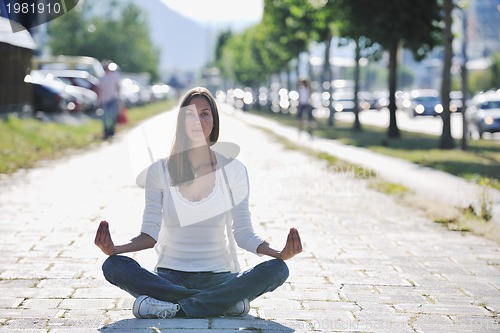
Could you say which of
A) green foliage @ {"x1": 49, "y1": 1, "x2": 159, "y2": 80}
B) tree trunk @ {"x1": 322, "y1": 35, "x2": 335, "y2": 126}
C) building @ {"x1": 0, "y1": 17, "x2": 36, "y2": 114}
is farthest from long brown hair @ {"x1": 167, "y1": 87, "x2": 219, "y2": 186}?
green foliage @ {"x1": 49, "y1": 1, "x2": 159, "y2": 80}

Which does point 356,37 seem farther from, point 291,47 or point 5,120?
point 291,47

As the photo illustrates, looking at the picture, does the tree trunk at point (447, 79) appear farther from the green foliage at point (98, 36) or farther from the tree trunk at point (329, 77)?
the green foliage at point (98, 36)

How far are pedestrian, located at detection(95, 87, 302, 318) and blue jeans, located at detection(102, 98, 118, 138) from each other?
19842 millimetres

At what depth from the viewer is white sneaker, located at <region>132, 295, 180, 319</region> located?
543cm

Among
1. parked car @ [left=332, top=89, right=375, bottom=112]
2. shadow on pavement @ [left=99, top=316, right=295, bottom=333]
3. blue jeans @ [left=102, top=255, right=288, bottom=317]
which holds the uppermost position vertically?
blue jeans @ [left=102, top=255, right=288, bottom=317]

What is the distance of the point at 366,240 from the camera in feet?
30.1

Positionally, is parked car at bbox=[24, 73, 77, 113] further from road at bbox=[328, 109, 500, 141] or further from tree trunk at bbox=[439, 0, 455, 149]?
tree trunk at bbox=[439, 0, 455, 149]

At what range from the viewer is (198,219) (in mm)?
5535

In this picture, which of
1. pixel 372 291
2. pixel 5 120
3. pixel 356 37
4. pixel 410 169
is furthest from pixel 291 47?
A: pixel 372 291

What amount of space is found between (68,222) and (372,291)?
4.16m

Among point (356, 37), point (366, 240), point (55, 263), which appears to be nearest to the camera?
point (55, 263)

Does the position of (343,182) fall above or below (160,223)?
below

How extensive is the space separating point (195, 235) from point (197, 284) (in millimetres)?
276

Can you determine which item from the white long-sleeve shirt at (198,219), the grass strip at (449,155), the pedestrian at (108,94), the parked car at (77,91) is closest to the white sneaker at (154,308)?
the white long-sleeve shirt at (198,219)
